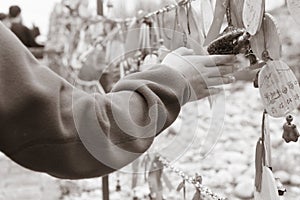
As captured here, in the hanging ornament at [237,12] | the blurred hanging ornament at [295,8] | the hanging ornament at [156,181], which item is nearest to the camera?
the blurred hanging ornament at [295,8]

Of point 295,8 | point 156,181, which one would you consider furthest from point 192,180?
point 295,8

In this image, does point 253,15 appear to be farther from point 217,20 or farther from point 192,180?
point 192,180

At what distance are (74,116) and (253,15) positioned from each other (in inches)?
6.9

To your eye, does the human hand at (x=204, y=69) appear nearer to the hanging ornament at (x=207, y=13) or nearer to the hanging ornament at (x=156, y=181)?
the hanging ornament at (x=207, y=13)

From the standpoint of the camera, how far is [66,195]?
38.7 inches

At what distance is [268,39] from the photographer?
15.1 inches

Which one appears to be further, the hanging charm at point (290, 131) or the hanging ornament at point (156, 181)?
the hanging ornament at point (156, 181)

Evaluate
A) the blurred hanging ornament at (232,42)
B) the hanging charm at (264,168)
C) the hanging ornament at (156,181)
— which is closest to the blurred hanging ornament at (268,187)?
the hanging charm at (264,168)

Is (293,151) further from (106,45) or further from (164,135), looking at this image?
(106,45)

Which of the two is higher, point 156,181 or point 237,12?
point 237,12

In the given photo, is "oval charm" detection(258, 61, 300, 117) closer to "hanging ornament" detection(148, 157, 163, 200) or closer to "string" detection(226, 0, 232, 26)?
"string" detection(226, 0, 232, 26)

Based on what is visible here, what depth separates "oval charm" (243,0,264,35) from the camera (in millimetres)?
371

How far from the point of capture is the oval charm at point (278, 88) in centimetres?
36

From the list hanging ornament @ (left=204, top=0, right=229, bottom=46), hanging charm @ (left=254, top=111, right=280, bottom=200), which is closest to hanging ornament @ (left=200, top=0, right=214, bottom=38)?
hanging ornament @ (left=204, top=0, right=229, bottom=46)
